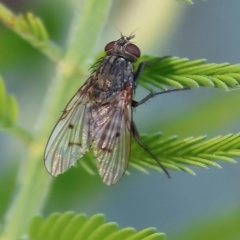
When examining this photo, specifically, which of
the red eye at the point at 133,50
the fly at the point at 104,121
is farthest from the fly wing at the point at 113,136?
the red eye at the point at 133,50

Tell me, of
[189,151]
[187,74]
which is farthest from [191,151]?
[187,74]

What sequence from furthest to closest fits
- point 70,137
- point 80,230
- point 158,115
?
1. point 158,115
2. point 70,137
3. point 80,230

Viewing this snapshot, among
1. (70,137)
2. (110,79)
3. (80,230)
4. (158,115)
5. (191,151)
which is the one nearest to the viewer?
(80,230)

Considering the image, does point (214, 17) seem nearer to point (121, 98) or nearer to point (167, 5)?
point (167, 5)

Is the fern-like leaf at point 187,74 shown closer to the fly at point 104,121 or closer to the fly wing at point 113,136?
the fly at point 104,121

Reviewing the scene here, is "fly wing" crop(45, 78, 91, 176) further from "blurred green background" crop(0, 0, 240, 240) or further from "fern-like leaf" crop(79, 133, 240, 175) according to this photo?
"fern-like leaf" crop(79, 133, 240, 175)

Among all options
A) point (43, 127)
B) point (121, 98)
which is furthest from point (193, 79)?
Answer: point (121, 98)

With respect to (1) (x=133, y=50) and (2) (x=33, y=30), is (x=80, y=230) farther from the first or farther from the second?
(1) (x=133, y=50)
